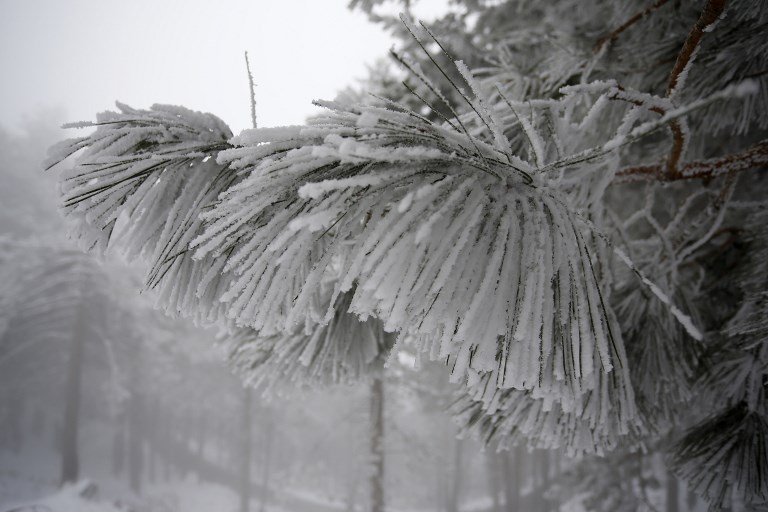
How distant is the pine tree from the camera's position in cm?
89

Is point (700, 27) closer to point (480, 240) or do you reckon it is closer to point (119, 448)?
point (480, 240)

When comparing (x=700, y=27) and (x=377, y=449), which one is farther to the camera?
(x=377, y=449)

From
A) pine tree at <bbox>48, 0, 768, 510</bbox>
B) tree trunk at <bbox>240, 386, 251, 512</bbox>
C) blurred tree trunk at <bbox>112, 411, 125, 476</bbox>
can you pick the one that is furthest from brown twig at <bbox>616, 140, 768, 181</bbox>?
blurred tree trunk at <bbox>112, 411, 125, 476</bbox>

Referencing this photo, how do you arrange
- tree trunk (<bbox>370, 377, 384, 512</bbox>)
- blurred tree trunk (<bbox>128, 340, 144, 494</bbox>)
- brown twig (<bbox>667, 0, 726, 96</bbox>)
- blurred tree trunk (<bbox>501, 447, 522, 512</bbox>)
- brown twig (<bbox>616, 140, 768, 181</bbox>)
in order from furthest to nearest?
1. blurred tree trunk (<bbox>128, 340, 144, 494</bbox>)
2. blurred tree trunk (<bbox>501, 447, 522, 512</bbox>)
3. tree trunk (<bbox>370, 377, 384, 512</bbox>)
4. brown twig (<bbox>616, 140, 768, 181</bbox>)
5. brown twig (<bbox>667, 0, 726, 96</bbox>)

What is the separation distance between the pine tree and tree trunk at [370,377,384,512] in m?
5.80

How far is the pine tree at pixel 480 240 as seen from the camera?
887 mm

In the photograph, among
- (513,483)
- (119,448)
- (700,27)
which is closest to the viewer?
(700,27)

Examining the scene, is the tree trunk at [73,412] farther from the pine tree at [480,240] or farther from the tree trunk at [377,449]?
the pine tree at [480,240]

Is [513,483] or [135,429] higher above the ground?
[513,483]

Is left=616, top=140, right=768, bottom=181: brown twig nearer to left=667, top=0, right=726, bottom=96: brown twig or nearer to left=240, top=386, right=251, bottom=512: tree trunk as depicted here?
left=667, top=0, right=726, bottom=96: brown twig

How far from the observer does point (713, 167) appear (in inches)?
62.7

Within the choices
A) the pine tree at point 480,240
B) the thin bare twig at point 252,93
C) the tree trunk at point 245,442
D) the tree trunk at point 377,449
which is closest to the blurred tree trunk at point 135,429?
the tree trunk at point 245,442

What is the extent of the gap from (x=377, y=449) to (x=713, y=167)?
24.2 feet

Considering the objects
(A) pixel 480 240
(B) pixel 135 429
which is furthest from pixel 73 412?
(A) pixel 480 240
